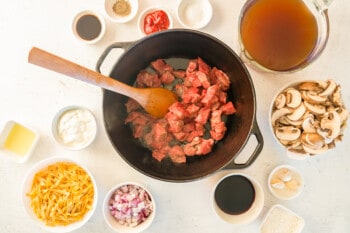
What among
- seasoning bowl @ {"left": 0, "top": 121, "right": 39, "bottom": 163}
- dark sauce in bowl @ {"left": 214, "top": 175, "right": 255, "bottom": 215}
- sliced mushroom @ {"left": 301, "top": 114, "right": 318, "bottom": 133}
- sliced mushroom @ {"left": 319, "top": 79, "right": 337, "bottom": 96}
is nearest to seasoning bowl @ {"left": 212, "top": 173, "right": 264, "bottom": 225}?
dark sauce in bowl @ {"left": 214, "top": 175, "right": 255, "bottom": 215}

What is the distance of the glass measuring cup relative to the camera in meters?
1.23

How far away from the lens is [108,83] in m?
1.10

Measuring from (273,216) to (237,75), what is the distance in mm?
458

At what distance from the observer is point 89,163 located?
4.47ft

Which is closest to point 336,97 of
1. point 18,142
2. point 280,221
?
point 280,221

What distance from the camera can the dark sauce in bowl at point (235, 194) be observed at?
52.6 inches

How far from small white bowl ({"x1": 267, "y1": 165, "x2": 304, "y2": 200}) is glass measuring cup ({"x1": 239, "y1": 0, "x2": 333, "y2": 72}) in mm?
324

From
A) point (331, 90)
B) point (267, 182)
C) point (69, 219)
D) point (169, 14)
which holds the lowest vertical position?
point (69, 219)

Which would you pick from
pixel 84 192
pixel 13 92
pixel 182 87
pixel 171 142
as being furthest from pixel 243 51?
pixel 13 92

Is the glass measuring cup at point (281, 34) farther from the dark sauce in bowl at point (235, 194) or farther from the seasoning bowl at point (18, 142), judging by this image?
the seasoning bowl at point (18, 142)

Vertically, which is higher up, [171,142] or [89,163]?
[171,142]

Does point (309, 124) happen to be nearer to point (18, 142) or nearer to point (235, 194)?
point (235, 194)

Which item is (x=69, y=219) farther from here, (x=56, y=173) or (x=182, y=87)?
(x=182, y=87)

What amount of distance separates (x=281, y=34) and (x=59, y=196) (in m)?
0.83
